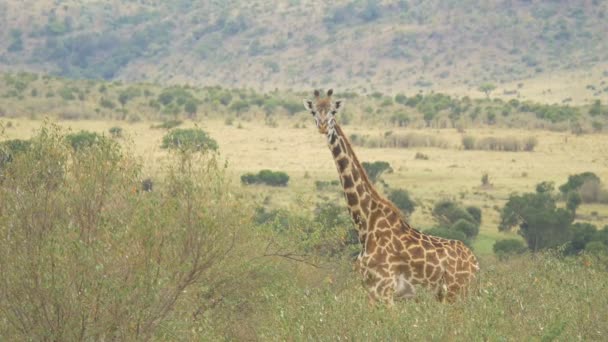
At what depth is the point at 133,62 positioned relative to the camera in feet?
399

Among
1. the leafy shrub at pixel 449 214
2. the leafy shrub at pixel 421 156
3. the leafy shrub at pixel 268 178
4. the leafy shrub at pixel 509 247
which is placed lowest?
the leafy shrub at pixel 421 156

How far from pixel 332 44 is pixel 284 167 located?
68.5 metres

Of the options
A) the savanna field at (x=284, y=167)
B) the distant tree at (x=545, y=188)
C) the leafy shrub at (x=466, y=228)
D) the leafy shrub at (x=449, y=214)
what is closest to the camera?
the savanna field at (x=284, y=167)

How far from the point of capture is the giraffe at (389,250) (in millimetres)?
13203

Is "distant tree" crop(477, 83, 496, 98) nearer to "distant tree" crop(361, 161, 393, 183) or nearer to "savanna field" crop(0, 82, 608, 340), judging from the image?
"distant tree" crop(361, 161, 393, 183)

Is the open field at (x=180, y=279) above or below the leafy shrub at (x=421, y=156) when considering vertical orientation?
above

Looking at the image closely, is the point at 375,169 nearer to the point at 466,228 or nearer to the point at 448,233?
the point at 466,228

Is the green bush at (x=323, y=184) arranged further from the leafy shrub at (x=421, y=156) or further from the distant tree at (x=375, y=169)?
the leafy shrub at (x=421, y=156)

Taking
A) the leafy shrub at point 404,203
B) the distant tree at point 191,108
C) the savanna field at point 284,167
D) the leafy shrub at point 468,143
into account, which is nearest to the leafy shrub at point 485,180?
the savanna field at point 284,167

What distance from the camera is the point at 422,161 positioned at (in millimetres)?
48406

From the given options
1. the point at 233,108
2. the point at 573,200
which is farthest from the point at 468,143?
the point at 233,108

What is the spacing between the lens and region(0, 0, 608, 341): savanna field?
11.8 m

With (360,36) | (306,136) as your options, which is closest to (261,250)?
(306,136)

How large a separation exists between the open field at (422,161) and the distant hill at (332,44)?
34500mm
